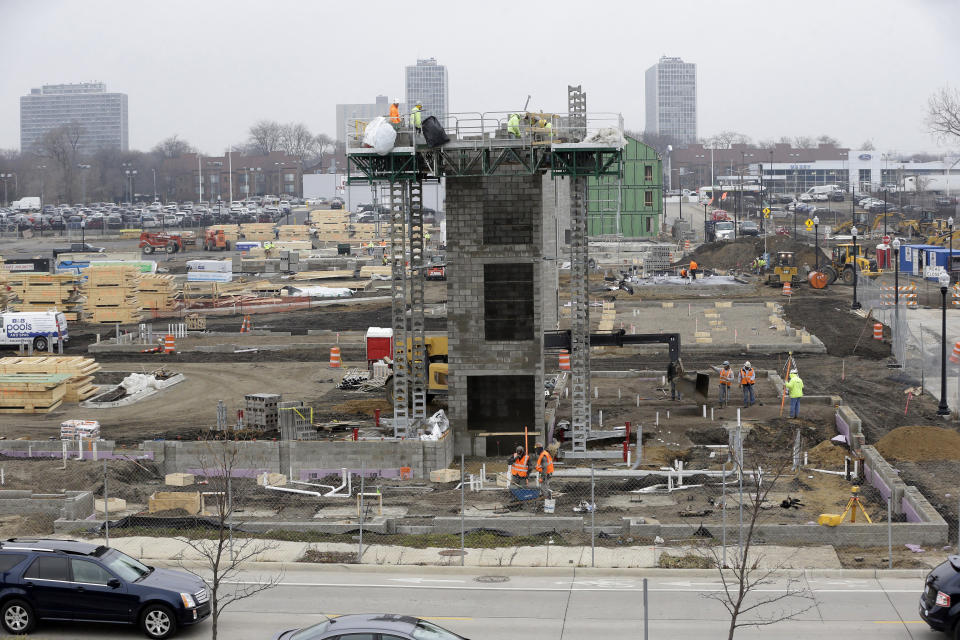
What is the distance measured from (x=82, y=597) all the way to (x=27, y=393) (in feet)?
89.6

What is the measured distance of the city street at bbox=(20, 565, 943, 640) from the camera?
1872cm

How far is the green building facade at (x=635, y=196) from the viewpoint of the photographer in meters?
109

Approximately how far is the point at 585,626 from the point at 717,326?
4695 centimetres

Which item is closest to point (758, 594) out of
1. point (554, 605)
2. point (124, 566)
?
point (554, 605)

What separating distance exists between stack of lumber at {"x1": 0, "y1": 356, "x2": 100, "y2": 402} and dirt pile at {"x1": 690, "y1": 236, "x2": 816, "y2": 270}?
63295mm

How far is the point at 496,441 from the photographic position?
35438 mm

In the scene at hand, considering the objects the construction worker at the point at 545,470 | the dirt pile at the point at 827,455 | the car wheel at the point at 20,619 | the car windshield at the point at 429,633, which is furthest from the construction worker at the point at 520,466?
the car windshield at the point at 429,633

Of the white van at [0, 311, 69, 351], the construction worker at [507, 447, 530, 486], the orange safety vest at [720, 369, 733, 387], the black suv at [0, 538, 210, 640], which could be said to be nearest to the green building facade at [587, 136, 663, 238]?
the white van at [0, 311, 69, 351]

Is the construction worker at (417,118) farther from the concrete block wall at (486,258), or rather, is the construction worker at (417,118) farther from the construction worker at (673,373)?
the construction worker at (673,373)

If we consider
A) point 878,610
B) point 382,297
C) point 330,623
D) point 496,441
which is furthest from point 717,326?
point 330,623

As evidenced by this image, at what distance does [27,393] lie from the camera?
4369 cm

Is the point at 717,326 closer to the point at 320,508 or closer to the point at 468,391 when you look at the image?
the point at 468,391

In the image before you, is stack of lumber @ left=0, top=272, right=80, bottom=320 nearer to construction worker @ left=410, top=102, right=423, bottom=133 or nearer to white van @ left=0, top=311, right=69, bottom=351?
white van @ left=0, top=311, right=69, bottom=351

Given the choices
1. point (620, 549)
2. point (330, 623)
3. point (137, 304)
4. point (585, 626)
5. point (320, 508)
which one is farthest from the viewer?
point (137, 304)
